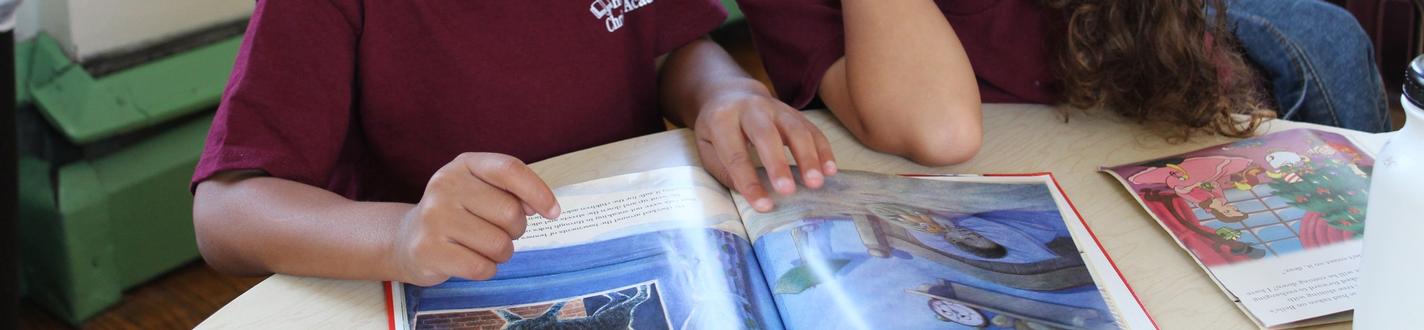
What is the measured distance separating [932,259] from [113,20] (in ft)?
3.95

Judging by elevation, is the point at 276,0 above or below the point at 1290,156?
above

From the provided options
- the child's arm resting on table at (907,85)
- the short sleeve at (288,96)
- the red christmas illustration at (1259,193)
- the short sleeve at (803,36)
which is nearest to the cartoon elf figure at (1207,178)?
the red christmas illustration at (1259,193)

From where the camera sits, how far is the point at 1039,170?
749 mm

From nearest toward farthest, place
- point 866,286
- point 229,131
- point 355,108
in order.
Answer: point 866,286, point 229,131, point 355,108

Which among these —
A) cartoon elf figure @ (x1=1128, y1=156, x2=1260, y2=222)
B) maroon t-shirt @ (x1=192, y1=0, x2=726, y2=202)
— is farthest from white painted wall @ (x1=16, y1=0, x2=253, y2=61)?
cartoon elf figure @ (x1=1128, y1=156, x2=1260, y2=222)

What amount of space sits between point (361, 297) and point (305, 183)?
126 millimetres

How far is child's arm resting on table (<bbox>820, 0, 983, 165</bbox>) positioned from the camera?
2.50ft

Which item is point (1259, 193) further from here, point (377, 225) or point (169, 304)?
point (169, 304)

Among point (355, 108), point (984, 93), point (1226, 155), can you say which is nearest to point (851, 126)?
point (984, 93)

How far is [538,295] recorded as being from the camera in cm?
57

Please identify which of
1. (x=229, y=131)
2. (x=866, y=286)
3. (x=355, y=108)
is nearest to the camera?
(x=866, y=286)

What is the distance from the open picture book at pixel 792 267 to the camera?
0.54 metres

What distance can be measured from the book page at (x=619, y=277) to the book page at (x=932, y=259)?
0.02 meters

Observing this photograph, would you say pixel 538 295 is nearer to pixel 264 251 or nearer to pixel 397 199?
pixel 264 251
